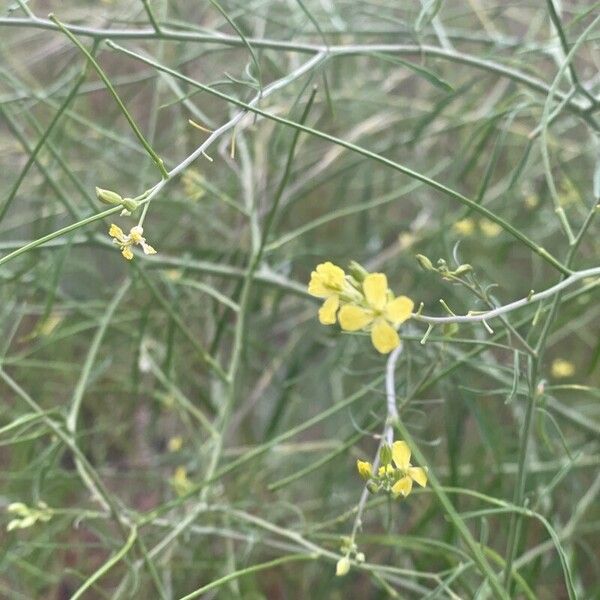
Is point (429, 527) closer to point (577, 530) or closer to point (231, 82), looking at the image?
Answer: point (577, 530)

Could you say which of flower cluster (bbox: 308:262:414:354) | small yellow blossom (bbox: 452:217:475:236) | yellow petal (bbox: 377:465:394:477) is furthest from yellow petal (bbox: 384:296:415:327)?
small yellow blossom (bbox: 452:217:475:236)

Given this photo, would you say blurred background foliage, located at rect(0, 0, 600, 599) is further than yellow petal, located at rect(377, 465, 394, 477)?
Yes

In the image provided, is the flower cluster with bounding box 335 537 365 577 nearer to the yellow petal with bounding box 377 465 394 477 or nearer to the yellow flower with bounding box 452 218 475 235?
the yellow petal with bounding box 377 465 394 477

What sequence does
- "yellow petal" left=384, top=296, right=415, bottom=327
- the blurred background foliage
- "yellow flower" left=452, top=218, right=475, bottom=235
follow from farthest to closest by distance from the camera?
"yellow flower" left=452, top=218, right=475, bottom=235, the blurred background foliage, "yellow petal" left=384, top=296, right=415, bottom=327

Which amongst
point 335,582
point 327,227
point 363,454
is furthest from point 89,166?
point 335,582

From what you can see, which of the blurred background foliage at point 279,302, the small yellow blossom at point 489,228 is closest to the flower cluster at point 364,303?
the blurred background foliage at point 279,302

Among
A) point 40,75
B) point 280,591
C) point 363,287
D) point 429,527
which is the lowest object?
point 280,591

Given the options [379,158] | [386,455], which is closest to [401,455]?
[386,455]
